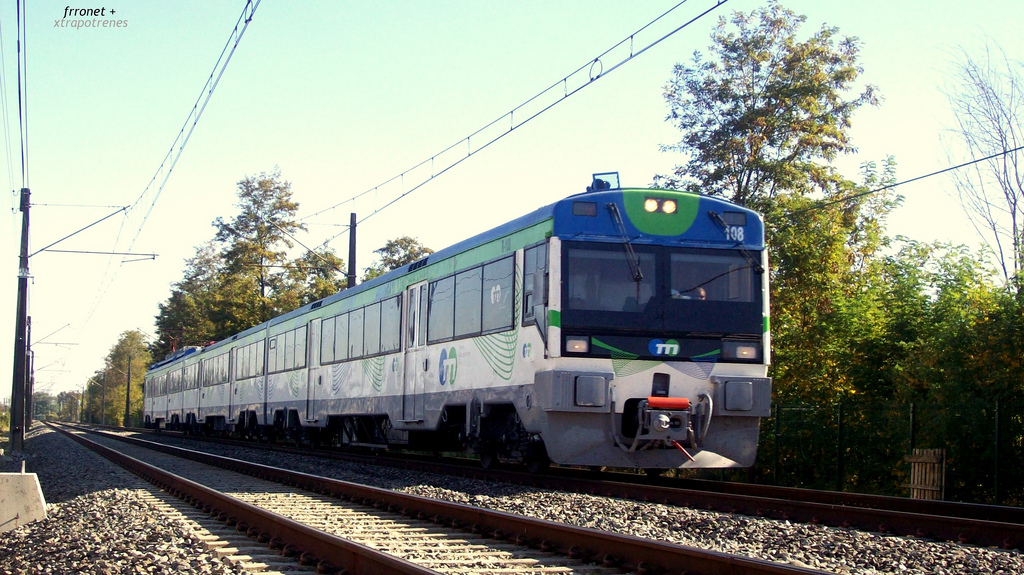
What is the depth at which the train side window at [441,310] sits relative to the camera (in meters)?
14.8

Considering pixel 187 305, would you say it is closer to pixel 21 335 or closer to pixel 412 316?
pixel 21 335

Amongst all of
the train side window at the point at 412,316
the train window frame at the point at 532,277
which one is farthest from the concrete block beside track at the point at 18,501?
the train side window at the point at 412,316

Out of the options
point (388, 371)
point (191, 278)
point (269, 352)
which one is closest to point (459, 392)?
point (388, 371)

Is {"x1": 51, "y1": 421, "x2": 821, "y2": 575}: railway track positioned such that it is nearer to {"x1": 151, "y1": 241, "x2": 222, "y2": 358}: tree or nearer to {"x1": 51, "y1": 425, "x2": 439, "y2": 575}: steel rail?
{"x1": 51, "y1": 425, "x2": 439, "y2": 575}: steel rail

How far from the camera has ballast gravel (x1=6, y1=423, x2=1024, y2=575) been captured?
22.9 feet

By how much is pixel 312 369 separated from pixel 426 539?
14.2 meters

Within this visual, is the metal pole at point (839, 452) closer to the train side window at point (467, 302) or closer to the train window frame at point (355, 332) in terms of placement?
the train side window at point (467, 302)

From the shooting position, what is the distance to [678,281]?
1200 cm

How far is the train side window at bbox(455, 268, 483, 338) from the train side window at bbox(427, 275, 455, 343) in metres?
0.20

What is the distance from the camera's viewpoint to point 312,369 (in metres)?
22.0

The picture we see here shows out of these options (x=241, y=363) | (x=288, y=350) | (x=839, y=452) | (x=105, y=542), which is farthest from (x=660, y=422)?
(x=241, y=363)

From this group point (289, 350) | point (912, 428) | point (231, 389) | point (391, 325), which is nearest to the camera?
point (912, 428)

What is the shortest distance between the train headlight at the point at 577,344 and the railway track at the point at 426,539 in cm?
256

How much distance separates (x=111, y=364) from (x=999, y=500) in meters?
133
